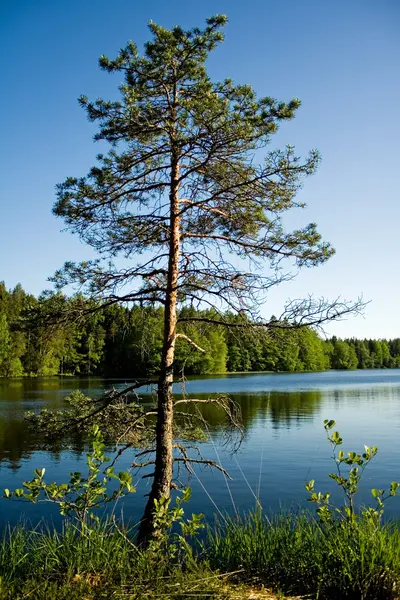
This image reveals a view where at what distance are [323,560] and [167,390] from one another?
365 centimetres

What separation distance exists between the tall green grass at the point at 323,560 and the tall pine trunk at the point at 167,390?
2035 millimetres

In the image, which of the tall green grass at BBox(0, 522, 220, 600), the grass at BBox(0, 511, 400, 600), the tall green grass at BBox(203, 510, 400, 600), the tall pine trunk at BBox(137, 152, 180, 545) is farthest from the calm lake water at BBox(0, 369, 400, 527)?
the tall green grass at BBox(0, 522, 220, 600)

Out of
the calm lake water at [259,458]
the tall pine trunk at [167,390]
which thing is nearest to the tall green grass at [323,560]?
the calm lake water at [259,458]

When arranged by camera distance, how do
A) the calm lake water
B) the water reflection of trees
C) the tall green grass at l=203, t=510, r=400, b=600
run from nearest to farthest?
the tall green grass at l=203, t=510, r=400, b=600 → the calm lake water → the water reflection of trees

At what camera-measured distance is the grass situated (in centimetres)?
415

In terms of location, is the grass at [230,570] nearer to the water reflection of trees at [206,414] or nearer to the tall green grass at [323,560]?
the tall green grass at [323,560]

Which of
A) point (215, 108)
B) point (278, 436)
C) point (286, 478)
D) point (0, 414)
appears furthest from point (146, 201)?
point (0, 414)

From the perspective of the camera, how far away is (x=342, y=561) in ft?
14.4

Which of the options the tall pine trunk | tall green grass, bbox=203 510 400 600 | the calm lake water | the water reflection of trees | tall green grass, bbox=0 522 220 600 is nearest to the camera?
tall green grass, bbox=0 522 220 600

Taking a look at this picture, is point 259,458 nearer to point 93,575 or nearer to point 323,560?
point 323,560

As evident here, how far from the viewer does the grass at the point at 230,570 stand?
13.6ft

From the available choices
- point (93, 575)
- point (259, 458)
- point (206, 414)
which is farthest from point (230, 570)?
point (206, 414)

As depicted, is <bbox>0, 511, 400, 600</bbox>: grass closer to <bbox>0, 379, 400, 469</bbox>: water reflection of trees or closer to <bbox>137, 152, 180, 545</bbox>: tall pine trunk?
<bbox>137, 152, 180, 545</bbox>: tall pine trunk

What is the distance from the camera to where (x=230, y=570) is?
197 inches
